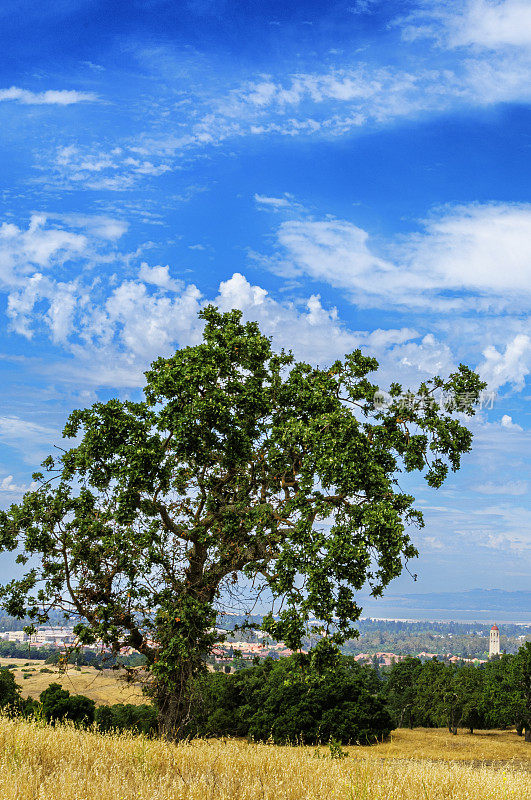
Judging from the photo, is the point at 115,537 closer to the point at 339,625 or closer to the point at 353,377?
the point at 339,625

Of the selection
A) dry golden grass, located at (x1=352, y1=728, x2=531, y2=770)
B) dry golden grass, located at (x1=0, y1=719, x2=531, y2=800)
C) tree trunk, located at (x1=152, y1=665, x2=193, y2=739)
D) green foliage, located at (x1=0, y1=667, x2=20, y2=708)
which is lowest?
dry golden grass, located at (x1=352, y1=728, x2=531, y2=770)

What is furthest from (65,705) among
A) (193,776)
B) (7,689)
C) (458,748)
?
(193,776)

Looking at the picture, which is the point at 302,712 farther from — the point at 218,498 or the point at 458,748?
the point at 218,498

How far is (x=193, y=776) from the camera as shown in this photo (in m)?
9.37

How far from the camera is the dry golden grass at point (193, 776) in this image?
26.4 ft

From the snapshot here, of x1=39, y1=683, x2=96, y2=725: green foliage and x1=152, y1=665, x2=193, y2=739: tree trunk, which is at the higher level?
x1=152, y1=665, x2=193, y2=739: tree trunk

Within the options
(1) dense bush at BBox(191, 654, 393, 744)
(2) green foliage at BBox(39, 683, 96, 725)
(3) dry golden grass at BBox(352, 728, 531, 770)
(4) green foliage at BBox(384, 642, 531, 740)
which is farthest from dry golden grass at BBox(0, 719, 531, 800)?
(4) green foliage at BBox(384, 642, 531, 740)

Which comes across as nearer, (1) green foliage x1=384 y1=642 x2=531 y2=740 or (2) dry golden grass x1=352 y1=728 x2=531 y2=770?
(2) dry golden grass x1=352 y1=728 x2=531 y2=770

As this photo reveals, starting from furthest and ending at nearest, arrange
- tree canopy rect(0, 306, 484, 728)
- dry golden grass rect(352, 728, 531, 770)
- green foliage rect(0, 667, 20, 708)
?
green foliage rect(0, 667, 20, 708) < dry golden grass rect(352, 728, 531, 770) < tree canopy rect(0, 306, 484, 728)

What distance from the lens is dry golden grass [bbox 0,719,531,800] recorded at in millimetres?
8047

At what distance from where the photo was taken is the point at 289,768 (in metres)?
9.80

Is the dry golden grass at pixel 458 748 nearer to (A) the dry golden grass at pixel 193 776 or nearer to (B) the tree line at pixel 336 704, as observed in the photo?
(B) the tree line at pixel 336 704

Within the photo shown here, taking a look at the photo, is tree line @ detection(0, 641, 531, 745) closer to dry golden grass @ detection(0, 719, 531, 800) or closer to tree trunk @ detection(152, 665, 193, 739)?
tree trunk @ detection(152, 665, 193, 739)

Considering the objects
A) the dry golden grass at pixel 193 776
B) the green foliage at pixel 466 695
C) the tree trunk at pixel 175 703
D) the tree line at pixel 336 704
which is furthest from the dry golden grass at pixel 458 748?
the dry golden grass at pixel 193 776
